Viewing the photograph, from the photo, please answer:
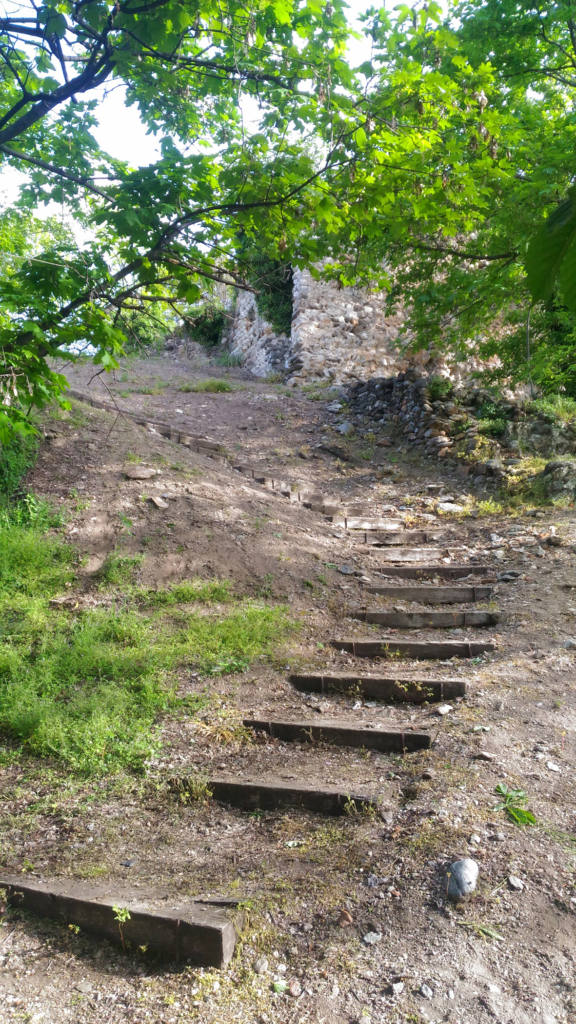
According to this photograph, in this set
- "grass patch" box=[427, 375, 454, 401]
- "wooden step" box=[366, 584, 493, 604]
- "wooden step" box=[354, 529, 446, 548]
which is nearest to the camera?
"wooden step" box=[366, 584, 493, 604]

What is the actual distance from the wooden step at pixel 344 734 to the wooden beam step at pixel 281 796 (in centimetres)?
51

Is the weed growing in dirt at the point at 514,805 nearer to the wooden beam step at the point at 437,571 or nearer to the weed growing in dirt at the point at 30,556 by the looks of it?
the wooden beam step at the point at 437,571

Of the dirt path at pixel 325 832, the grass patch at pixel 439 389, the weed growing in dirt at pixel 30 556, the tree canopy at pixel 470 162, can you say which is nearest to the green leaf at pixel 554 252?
the tree canopy at pixel 470 162

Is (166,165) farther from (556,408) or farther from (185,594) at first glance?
(556,408)

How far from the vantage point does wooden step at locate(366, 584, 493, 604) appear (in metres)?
5.89

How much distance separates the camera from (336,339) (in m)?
15.1

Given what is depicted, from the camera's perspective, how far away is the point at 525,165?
5.47m

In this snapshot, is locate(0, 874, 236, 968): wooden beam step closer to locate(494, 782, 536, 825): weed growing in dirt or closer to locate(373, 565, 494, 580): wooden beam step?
locate(494, 782, 536, 825): weed growing in dirt

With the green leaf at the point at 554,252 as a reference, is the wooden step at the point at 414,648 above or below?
below

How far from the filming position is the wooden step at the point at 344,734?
3578 mm

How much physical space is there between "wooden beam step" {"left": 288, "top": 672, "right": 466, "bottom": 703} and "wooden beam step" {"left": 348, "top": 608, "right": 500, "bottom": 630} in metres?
1.20

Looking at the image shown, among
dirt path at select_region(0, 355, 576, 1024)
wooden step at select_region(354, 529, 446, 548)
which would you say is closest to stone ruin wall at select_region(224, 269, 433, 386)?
wooden step at select_region(354, 529, 446, 548)

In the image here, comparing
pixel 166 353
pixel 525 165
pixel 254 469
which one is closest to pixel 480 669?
pixel 525 165

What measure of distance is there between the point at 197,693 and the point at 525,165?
538cm
